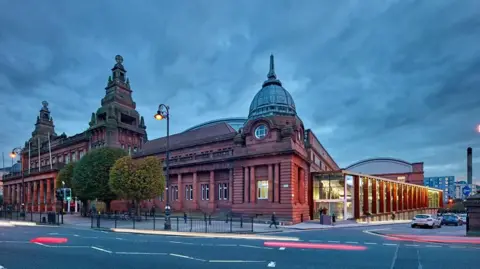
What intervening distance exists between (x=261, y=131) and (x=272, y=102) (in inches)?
426

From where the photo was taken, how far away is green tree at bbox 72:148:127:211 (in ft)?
147

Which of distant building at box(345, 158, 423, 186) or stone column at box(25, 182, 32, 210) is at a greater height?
distant building at box(345, 158, 423, 186)

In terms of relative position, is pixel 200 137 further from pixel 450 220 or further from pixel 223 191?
pixel 450 220

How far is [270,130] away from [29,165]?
81.4 meters

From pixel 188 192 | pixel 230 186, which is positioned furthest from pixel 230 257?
pixel 188 192

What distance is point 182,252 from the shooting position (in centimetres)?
1465

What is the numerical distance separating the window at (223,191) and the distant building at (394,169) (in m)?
63.4

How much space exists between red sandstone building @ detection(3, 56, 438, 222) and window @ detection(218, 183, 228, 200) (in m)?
0.14

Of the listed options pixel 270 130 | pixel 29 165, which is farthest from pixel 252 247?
pixel 29 165

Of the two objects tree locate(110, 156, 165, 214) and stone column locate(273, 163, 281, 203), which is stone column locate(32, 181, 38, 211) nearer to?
tree locate(110, 156, 165, 214)

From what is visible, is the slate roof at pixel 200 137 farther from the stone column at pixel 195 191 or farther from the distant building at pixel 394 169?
the distant building at pixel 394 169

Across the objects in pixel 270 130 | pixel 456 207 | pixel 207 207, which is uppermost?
pixel 270 130

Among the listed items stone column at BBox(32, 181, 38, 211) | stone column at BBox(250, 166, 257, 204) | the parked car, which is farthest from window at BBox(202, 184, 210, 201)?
stone column at BBox(32, 181, 38, 211)

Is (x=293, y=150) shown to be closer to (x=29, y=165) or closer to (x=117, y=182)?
(x=117, y=182)
